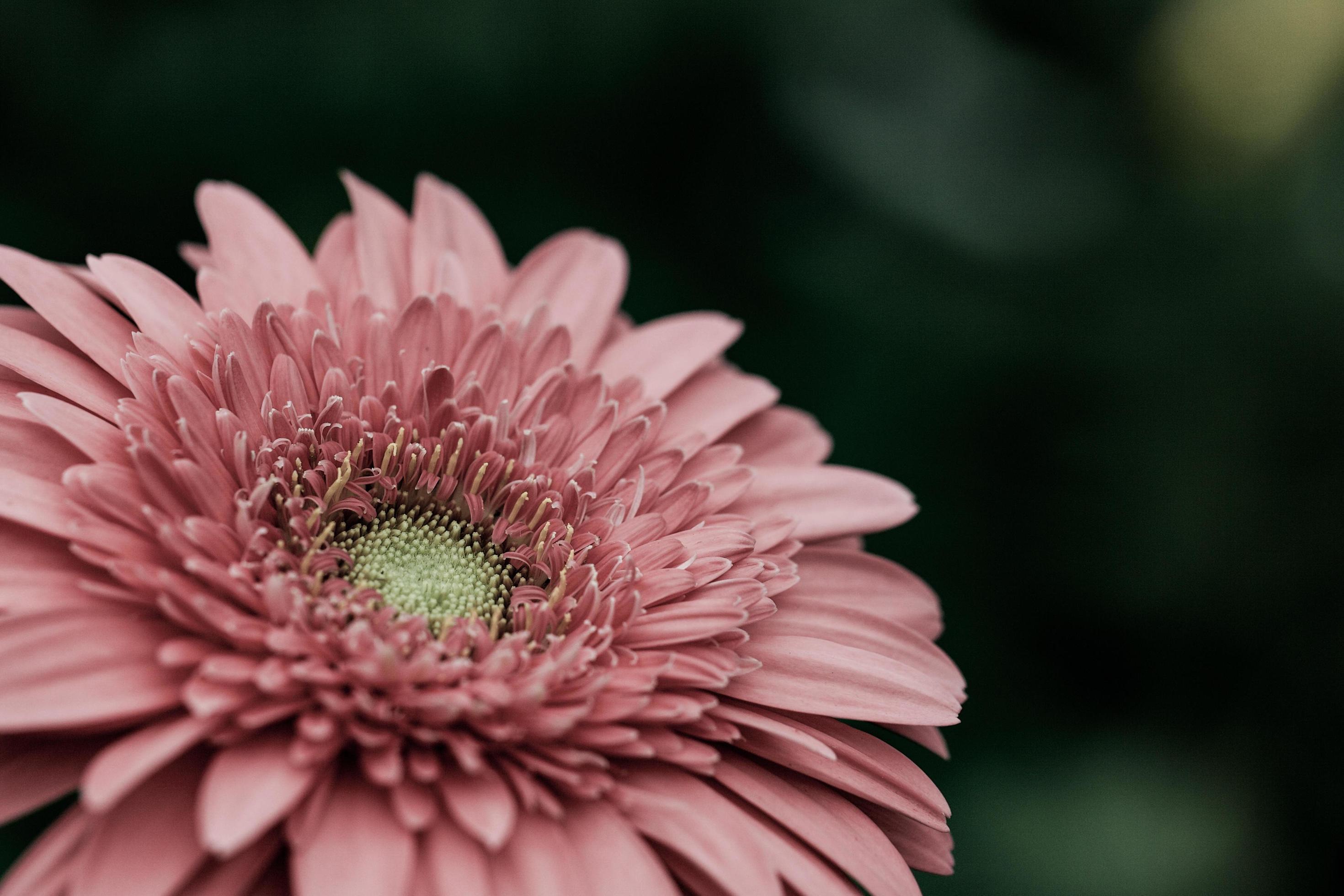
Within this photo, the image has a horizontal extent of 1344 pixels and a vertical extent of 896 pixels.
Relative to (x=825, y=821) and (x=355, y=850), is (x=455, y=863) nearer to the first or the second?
(x=355, y=850)

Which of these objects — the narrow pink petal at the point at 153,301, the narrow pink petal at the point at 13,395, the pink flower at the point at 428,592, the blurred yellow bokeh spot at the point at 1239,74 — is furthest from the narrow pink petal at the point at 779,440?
the blurred yellow bokeh spot at the point at 1239,74

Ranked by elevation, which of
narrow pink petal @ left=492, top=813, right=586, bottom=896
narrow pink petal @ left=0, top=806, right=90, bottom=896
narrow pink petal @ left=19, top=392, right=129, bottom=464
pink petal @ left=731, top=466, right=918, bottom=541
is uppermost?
pink petal @ left=731, top=466, right=918, bottom=541

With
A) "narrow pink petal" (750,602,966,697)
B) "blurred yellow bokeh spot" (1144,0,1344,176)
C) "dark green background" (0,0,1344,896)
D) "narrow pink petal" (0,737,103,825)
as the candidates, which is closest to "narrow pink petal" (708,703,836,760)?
"narrow pink petal" (750,602,966,697)

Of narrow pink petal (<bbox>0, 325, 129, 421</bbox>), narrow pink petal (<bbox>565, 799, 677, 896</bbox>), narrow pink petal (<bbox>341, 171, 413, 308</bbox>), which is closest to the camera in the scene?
narrow pink petal (<bbox>565, 799, 677, 896</bbox>)

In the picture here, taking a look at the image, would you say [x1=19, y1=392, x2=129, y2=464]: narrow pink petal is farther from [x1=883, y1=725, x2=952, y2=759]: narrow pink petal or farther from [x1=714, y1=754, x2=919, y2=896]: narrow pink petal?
[x1=883, y1=725, x2=952, y2=759]: narrow pink petal

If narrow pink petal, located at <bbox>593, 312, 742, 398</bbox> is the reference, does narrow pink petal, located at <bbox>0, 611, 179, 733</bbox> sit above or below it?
below

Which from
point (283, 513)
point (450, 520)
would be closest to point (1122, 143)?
point (450, 520)

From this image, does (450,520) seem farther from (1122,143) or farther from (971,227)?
(1122,143)
